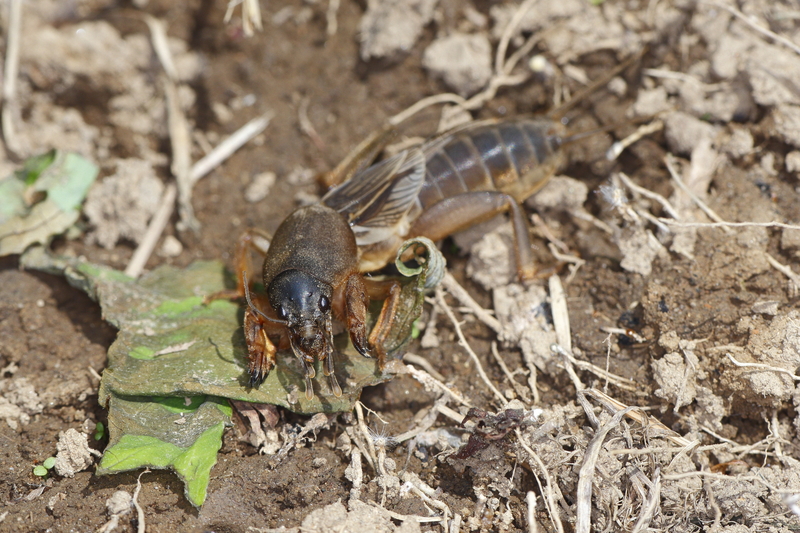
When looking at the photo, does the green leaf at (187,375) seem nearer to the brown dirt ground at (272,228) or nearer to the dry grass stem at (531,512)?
the brown dirt ground at (272,228)

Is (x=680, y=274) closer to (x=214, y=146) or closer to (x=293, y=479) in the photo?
(x=293, y=479)

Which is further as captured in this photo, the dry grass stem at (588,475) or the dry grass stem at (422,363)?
the dry grass stem at (422,363)

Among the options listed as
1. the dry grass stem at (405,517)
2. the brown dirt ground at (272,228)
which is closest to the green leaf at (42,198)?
the brown dirt ground at (272,228)

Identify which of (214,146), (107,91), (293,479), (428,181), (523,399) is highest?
(107,91)

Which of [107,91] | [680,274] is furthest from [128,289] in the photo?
[680,274]

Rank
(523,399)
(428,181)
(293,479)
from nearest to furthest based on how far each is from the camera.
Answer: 1. (293,479)
2. (523,399)
3. (428,181)

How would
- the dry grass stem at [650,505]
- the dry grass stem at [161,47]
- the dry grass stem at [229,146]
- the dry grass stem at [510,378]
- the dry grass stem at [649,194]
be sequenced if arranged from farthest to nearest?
the dry grass stem at [161,47] → the dry grass stem at [229,146] → the dry grass stem at [649,194] → the dry grass stem at [510,378] → the dry grass stem at [650,505]

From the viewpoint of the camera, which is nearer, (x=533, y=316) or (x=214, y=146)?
(x=533, y=316)
